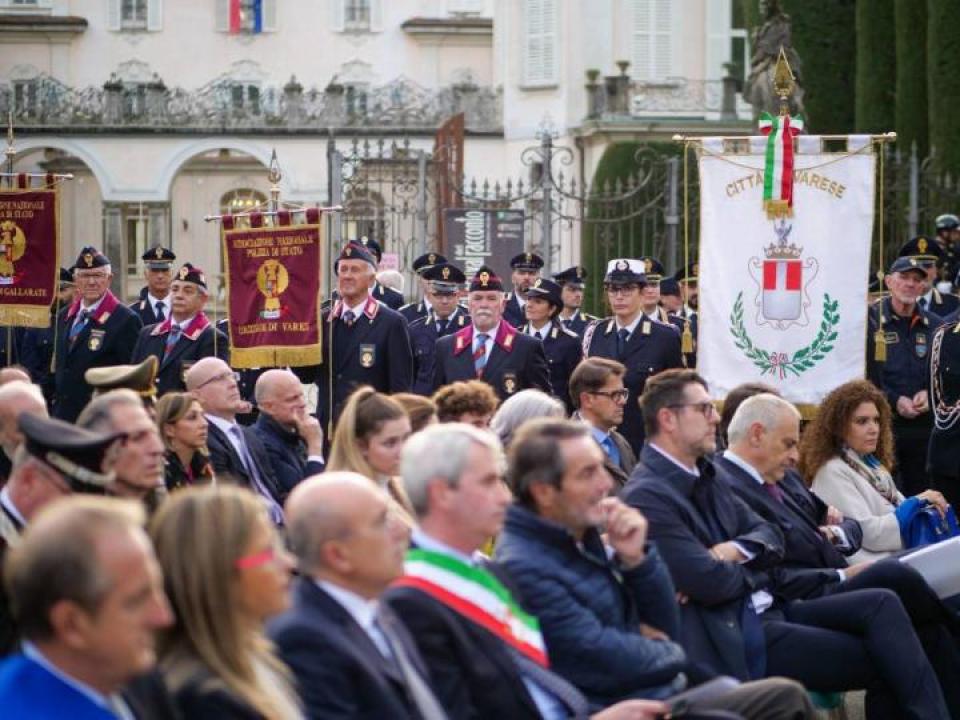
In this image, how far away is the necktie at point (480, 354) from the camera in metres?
12.8

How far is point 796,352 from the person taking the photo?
11.7 m

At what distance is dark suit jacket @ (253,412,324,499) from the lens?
31.1ft

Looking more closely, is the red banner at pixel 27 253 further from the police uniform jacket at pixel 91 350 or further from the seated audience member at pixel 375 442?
the seated audience member at pixel 375 442

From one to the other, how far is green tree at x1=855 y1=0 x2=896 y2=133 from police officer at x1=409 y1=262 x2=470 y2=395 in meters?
12.0

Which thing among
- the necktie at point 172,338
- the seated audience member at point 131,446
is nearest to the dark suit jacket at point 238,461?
the seated audience member at point 131,446

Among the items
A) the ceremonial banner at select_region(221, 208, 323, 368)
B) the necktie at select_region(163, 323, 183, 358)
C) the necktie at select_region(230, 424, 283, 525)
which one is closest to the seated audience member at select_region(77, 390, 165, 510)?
the necktie at select_region(230, 424, 283, 525)

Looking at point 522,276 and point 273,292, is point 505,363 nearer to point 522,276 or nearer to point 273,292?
point 273,292

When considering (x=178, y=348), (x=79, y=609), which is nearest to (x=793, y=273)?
(x=178, y=348)

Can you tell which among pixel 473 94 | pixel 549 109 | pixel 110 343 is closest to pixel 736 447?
pixel 110 343

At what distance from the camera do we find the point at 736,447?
830 centimetres

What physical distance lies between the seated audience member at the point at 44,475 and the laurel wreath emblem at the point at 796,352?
6.15 meters

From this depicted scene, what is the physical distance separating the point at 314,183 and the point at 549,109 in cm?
838

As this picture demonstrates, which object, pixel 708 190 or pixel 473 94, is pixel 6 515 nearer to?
pixel 708 190

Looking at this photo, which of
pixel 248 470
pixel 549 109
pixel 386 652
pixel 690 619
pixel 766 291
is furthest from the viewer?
pixel 549 109
